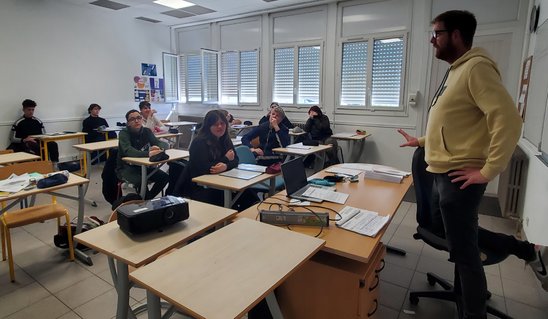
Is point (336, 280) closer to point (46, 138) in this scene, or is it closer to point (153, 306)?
point (153, 306)

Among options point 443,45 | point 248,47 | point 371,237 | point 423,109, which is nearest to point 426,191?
point 371,237

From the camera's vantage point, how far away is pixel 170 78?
868 cm

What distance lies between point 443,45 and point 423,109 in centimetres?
423

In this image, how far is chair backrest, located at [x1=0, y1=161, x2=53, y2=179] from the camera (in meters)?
2.72

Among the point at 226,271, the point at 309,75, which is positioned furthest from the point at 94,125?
the point at 226,271

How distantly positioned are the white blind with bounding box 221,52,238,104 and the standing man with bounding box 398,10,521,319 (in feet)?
21.3

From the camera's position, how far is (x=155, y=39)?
8227 millimetres

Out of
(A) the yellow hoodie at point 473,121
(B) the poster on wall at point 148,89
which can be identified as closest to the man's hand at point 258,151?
(A) the yellow hoodie at point 473,121

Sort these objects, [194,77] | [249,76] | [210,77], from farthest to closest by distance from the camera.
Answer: [194,77]
[210,77]
[249,76]

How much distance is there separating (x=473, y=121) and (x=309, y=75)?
535 centimetres

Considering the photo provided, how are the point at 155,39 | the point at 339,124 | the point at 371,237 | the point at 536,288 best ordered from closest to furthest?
the point at 371,237, the point at 536,288, the point at 339,124, the point at 155,39

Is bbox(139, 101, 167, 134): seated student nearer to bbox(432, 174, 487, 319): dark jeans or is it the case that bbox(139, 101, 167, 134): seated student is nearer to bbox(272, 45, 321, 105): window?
bbox(272, 45, 321, 105): window

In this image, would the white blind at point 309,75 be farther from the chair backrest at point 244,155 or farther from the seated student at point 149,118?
the chair backrest at point 244,155

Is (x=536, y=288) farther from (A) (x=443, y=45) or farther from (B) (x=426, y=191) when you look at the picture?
(A) (x=443, y=45)
